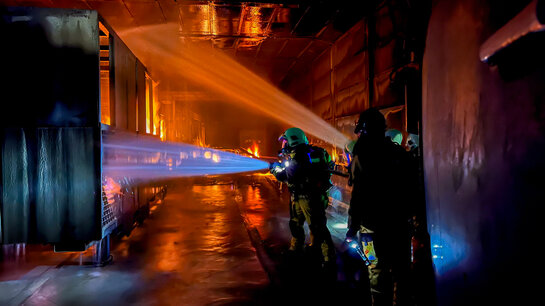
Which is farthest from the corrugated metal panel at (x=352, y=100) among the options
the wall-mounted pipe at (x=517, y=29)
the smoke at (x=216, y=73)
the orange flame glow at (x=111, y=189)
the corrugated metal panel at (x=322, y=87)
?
the wall-mounted pipe at (x=517, y=29)

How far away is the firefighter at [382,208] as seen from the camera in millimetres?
3584

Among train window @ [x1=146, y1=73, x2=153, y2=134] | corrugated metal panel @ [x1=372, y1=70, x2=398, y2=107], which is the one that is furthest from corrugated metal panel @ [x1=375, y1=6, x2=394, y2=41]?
train window @ [x1=146, y1=73, x2=153, y2=134]

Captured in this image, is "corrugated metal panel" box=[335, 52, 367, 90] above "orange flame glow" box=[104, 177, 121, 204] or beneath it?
above

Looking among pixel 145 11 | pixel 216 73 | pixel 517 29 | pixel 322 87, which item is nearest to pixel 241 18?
pixel 145 11

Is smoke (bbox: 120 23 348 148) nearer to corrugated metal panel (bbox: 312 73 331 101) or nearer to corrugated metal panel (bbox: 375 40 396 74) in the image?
corrugated metal panel (bbox: 312 73 331 101)

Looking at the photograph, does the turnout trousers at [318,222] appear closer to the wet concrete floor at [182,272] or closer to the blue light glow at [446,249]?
the wet concrete floor at [182,272]

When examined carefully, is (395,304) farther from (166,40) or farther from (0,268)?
(166,40)

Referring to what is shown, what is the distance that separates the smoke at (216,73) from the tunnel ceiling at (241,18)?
70cm

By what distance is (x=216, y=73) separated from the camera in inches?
656

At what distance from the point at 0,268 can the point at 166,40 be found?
7583 mm

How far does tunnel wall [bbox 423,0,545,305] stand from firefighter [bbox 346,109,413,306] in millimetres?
306

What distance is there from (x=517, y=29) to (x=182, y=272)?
5014 mm

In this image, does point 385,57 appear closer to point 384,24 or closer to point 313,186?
point 384,24

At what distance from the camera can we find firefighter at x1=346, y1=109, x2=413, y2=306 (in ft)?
11.8
